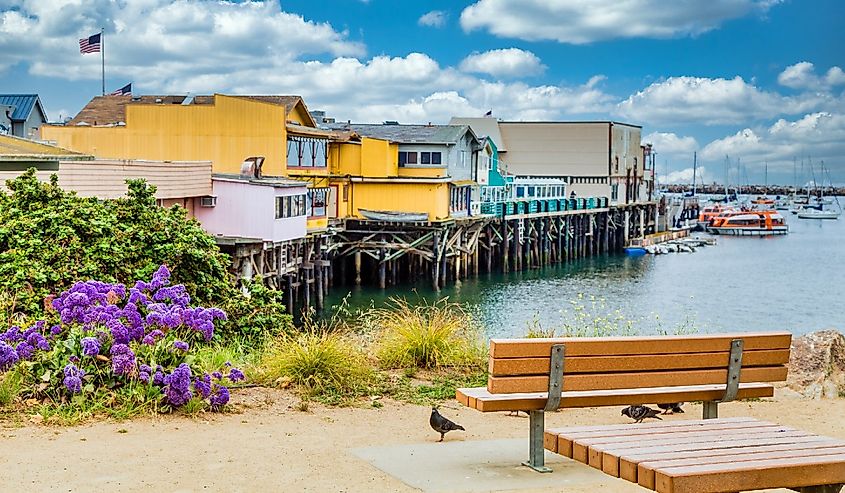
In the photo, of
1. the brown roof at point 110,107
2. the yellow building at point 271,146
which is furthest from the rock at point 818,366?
the brown roof at point 110,107

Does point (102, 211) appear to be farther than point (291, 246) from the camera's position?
No

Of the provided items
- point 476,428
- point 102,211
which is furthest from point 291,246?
point 476,428

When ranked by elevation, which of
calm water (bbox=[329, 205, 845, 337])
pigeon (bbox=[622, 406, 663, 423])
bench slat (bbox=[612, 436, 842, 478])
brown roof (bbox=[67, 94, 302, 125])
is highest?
brown roof (bbox=[67, 94, 302, 125])

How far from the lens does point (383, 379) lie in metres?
11.8

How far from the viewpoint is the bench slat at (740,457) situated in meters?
6.20

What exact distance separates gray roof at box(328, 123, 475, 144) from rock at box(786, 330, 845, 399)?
37271 millimetres

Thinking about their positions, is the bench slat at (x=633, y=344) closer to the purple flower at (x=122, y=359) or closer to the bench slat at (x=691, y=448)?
the bench slat at (x=691, y=448)

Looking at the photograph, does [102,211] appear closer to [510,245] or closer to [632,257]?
[510,245]

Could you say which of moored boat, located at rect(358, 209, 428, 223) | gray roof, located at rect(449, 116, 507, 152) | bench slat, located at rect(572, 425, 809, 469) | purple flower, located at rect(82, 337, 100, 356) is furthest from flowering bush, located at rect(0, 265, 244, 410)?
gray roof, located at rect(449, 116, 507, 152)

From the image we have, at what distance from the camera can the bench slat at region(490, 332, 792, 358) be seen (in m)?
7.88

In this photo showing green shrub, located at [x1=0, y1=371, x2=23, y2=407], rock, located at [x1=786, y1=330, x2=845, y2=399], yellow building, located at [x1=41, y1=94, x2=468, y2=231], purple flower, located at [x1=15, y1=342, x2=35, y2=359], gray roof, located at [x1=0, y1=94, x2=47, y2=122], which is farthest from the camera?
gray roof, located at [x1=0, y1=94, x2=47, y2=122]

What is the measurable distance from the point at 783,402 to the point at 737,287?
40.9m

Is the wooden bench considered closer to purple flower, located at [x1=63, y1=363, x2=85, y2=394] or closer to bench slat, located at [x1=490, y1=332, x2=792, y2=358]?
bench slat, located at [x1=490, y1=332, x2=792, y2=358]

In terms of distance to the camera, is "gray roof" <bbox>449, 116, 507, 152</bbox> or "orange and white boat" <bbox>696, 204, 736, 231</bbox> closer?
"gray roof" <bbox>449, 116, 507, 152</bbox>
